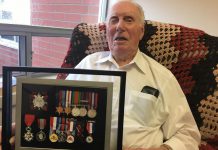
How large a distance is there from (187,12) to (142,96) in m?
1.04

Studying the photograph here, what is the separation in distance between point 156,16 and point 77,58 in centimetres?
92

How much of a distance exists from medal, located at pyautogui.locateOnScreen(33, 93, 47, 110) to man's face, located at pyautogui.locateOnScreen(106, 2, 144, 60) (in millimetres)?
474

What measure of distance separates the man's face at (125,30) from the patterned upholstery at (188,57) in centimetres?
13

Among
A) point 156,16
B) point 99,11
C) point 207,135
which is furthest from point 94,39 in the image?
point 99,11

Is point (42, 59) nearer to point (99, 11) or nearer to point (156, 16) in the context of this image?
point (99, 11)

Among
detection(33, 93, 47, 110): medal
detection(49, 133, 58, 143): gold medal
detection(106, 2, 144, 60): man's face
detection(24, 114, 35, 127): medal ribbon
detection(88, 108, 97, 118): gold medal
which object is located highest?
detection(106, 2, 144, 60): man's face

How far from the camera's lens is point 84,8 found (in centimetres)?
215

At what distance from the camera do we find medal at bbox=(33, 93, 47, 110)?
0.76 meters

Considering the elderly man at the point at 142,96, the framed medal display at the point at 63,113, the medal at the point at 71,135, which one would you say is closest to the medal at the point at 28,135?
the framed medal display at the point at 63,113

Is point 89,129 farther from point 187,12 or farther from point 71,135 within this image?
point 187,12

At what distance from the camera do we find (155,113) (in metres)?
A: 1.06

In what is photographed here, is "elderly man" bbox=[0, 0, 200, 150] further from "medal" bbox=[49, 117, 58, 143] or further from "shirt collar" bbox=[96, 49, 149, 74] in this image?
"medal" bbox=[49, 117, 58, 143]

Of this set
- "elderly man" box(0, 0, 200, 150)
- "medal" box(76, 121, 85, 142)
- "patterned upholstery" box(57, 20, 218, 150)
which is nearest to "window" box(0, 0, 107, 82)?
"patterned upholstery" box(57, 20, 218, 150)

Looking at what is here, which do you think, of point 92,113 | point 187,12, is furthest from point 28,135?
point 187,12
